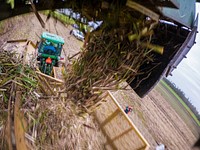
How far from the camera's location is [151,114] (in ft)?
11.5

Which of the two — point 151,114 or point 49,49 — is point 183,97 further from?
point 49,49

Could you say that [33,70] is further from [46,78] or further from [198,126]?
[198,126]

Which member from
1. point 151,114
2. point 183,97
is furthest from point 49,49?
point 183,97

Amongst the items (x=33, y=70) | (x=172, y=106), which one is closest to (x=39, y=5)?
(x=33, y=70)

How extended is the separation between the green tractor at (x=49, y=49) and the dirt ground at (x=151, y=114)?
31cm

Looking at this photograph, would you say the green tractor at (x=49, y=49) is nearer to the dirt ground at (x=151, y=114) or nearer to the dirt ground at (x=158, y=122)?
the dirt ground at (x=151, y=114)

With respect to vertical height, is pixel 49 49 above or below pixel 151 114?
above

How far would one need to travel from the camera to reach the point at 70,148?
131 centimetres

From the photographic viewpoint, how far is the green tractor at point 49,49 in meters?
2.51

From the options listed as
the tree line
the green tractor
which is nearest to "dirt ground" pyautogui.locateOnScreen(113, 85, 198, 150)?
the tree line

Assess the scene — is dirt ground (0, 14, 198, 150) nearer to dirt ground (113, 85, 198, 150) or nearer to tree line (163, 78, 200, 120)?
dirt ground (113, 85, 198, 150)

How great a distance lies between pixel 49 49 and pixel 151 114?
1.60 metres

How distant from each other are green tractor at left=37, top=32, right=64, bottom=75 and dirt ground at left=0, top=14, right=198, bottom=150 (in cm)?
31

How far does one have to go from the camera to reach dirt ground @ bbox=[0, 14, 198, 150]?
3180 mm
